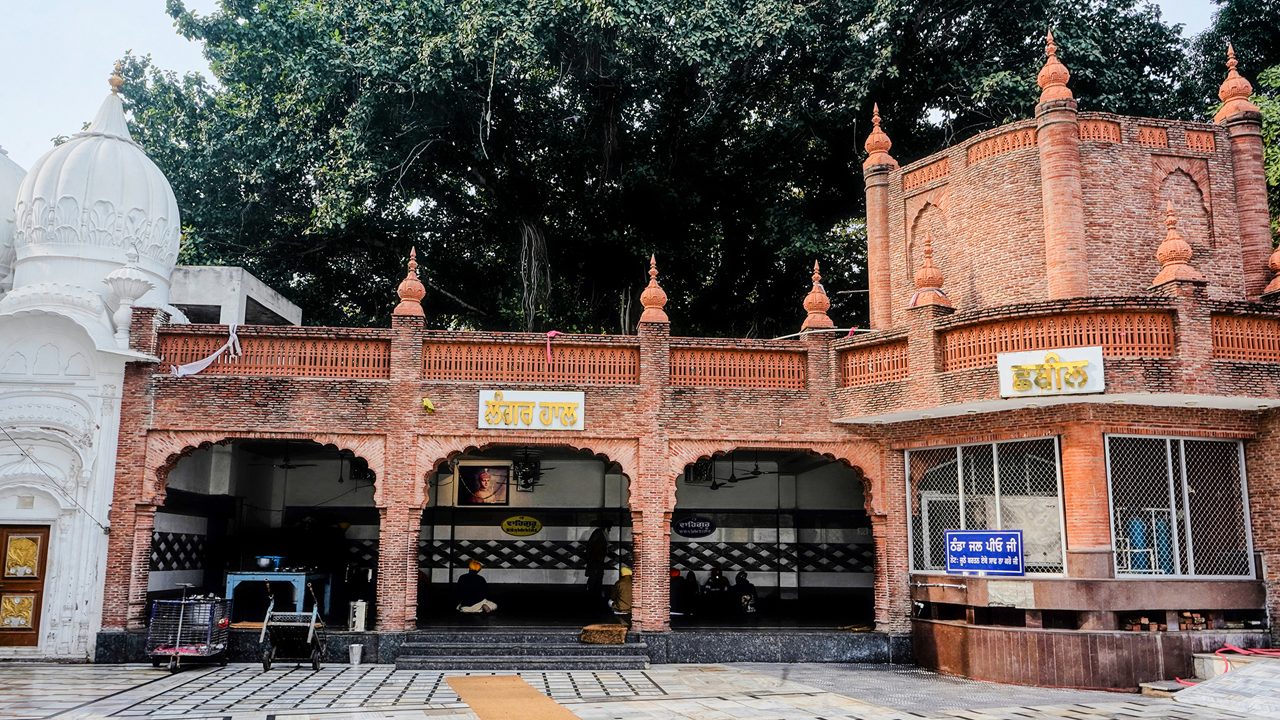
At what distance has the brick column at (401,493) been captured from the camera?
14.2 m

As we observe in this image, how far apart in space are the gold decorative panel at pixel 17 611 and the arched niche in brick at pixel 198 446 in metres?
2.15

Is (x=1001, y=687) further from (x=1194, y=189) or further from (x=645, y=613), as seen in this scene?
(x=1194, y=189)

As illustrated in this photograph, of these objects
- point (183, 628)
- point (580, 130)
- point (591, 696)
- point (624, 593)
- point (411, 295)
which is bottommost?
point (591, 696)

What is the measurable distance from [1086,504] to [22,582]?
49.6ft

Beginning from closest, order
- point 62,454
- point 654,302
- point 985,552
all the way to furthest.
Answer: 1. point 985,552
2. point 62,454
3. point 654,302

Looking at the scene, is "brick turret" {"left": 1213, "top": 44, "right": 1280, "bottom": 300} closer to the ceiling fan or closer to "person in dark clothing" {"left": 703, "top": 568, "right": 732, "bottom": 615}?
"person in dark clothing" {"left": 703, "top": 568, "right": 732, "bottom": 615}

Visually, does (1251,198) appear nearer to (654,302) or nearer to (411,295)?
(654,302)

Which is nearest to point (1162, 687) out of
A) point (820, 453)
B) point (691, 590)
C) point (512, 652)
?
point (820, 453)

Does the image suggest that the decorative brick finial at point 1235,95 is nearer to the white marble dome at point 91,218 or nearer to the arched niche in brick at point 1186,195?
the arched niche in brick at point 1186,195

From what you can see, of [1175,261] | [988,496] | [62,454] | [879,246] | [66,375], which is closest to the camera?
[1175,261]

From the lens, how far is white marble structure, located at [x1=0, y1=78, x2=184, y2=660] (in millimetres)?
13820

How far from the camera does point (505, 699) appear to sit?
1093 centimetres

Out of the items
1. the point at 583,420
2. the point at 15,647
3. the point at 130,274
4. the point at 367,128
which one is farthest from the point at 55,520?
the point at 367,128

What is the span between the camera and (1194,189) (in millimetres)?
14969
